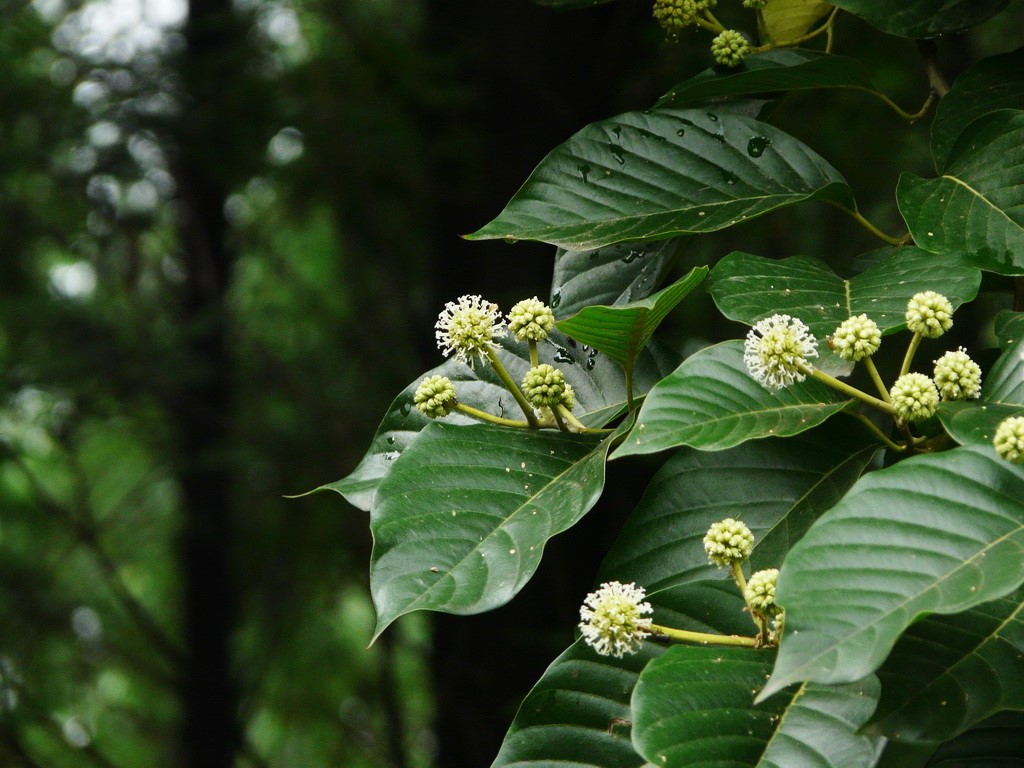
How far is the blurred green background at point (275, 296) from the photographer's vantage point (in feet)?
9.25

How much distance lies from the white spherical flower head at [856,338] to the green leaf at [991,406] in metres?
0.07

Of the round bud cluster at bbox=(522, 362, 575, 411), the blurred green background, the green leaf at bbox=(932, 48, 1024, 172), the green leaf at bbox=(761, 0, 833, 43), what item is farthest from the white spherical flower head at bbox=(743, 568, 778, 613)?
the blurred green background

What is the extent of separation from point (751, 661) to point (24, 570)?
4.28m

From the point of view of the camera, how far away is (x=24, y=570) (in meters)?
4.32

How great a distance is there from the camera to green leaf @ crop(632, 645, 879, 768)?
65cm

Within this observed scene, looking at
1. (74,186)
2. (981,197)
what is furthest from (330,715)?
(981,197)

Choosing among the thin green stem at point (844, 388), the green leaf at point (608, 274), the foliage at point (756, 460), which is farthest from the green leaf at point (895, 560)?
the green leaf at point (608, 274)

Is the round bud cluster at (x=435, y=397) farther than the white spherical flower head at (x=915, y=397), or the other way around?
the round bud cluster at (x=435, y=397)

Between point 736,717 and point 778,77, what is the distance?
67 cm

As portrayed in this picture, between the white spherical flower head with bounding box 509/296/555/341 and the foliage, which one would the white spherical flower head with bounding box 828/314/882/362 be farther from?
the white spherical flower head with bounding box 509/296/555/341

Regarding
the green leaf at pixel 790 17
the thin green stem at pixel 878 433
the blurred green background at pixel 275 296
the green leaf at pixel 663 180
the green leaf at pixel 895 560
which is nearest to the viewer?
the green leaf at pixel 895 560

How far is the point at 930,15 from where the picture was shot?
1.03 m

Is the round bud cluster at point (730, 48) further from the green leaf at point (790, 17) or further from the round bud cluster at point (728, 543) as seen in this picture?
the round bud cluster at point (728, 543)

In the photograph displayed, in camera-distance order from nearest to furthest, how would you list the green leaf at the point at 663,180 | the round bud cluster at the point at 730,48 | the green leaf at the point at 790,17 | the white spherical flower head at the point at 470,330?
the white spherical flower head at the point at 470,330
the green leaf at the point at 663,180
the round bud cluster at the point at 730,48
the green leaf at the point at 790,17
